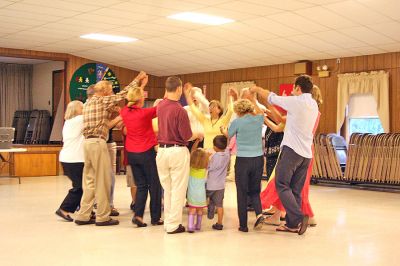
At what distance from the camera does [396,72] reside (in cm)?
1130

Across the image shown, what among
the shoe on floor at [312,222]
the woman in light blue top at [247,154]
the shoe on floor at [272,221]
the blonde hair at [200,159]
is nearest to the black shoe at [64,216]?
the blonde hair at [200,159]

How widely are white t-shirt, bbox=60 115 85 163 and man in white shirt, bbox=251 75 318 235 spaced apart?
82.1 inches

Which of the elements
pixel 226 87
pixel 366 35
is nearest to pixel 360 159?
pixel 366 35

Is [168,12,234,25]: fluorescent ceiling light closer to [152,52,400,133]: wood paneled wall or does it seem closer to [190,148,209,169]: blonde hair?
[152,52,400,133]: wood paneled wall

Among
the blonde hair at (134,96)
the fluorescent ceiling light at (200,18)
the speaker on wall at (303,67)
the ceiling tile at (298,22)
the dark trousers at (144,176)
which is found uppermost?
the fluorescent ceiling light at (200,18)

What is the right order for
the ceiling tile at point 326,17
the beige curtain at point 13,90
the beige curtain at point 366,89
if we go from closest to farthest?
the ceiling tile at point 326,17 → the beige curtain at point 366,89 → the beige curtain at point 13,90

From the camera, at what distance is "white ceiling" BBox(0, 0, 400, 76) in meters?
8.60

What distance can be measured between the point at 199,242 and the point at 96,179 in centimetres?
150

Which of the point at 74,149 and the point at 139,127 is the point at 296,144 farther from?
the point at 74,149

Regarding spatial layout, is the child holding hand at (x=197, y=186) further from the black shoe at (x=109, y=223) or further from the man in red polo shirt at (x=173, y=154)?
the black shoe at (x=109, y=223)

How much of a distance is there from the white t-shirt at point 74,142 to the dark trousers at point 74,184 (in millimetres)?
77

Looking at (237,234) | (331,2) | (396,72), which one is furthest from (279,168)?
(396,72)

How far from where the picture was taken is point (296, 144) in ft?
18.4

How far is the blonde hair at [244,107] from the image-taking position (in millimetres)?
5820
